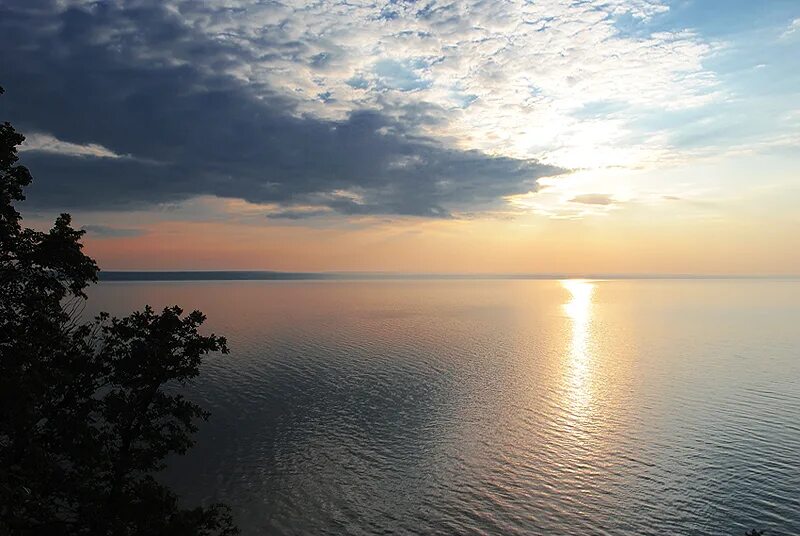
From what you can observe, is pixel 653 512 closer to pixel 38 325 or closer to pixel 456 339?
pixel 38 325

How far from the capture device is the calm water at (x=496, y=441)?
4044 cm

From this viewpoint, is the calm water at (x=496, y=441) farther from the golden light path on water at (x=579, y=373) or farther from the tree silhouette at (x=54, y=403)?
the tree silhouette at (x=54, y=403)

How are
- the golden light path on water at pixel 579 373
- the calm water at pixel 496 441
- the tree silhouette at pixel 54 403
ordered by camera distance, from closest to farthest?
the tree silhouette at pixel 54 403, the calm water at pixel 496 441, the golden light path on water at pixel 579 373

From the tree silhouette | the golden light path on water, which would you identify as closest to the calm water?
the golden light path on water

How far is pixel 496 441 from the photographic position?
188 feet

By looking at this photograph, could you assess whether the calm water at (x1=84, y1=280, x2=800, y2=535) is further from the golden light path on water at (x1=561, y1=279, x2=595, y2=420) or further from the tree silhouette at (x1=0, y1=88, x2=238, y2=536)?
the tree silhouette at (x1=0, y1=88, x2=238, y2=536)

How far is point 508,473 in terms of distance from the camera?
48.2m

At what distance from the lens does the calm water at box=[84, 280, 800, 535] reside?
40438 millimetres

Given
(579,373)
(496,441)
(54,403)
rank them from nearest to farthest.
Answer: (54,403), (496,441), (579,373)

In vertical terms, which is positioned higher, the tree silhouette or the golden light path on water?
the tree silhouette

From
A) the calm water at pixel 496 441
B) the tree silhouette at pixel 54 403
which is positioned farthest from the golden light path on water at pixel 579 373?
the tree silhouette at pixel 54 403

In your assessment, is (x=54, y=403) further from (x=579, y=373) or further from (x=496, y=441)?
(x=579, y=373)

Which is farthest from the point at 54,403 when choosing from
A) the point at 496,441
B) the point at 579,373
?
the point at 579,373

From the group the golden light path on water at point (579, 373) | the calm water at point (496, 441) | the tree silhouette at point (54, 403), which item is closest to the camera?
the tree silhouette at point (54, 403)
